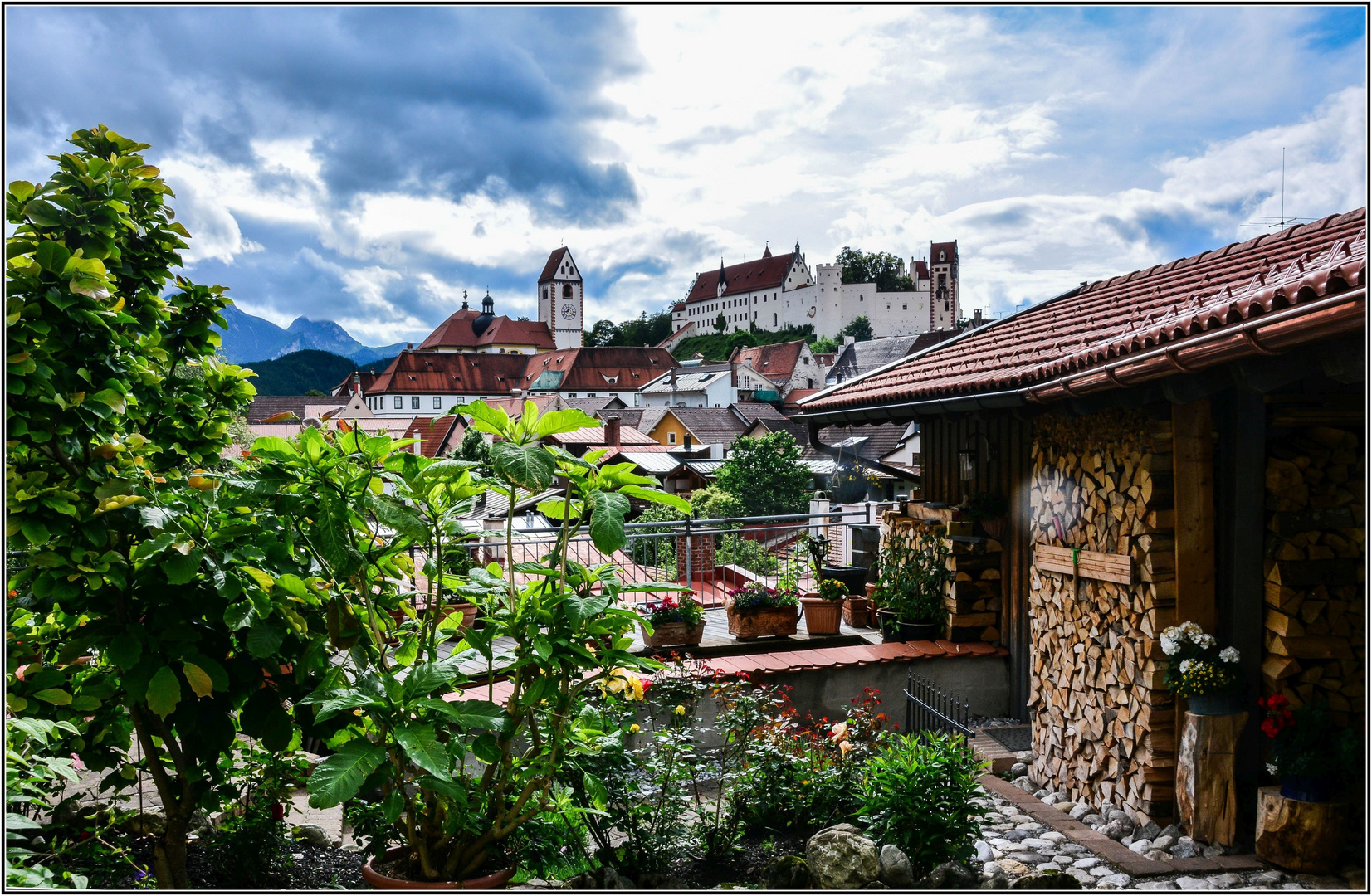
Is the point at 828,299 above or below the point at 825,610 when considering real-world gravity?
above

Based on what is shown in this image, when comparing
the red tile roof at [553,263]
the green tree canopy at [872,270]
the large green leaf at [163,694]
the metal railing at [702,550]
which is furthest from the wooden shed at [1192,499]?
the red tile roof at [553,263]

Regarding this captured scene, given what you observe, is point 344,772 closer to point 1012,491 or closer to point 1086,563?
point 1086,563

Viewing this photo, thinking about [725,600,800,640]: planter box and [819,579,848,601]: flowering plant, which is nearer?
[725,600,800,640]: planter box

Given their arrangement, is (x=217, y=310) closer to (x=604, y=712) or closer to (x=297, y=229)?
(x=604, y=712)

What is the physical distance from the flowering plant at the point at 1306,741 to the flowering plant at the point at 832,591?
9.92 ft

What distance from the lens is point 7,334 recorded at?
209 cm

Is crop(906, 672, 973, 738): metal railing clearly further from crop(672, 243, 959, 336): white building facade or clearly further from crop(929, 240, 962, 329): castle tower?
crop(929, 240, 962, 329): castle tower

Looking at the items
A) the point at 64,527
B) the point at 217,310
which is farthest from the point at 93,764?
the point at 217,310

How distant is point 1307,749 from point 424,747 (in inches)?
120

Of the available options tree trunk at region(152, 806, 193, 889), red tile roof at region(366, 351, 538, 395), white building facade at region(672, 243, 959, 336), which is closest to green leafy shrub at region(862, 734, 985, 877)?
tree trunk at region(152, 806, 193, 889)

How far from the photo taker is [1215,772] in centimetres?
334

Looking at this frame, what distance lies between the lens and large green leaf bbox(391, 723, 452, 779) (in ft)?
6.53

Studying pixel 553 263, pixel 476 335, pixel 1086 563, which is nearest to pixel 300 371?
pixel 1086 563

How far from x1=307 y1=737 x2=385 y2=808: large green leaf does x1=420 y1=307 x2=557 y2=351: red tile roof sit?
87.2 m
